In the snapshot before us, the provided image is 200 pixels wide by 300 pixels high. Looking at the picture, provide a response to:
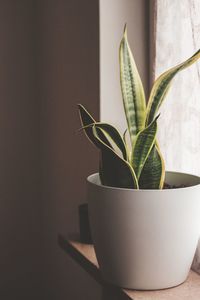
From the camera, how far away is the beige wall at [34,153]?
176 cm

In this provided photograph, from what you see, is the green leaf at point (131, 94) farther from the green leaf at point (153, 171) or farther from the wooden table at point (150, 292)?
the wooden table at point (150, 292)

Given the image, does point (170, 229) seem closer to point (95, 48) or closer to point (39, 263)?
point (95, 48)

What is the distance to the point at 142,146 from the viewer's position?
3.03 feet

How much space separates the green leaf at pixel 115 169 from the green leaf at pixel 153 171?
33 mm

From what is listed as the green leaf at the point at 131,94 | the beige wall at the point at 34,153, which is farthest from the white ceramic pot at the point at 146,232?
the beige wall at the point at 34,153

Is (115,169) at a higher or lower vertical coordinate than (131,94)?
lower

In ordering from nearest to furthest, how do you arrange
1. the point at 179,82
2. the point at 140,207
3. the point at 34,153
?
the point at 140,207 < the point at 179,82 < the point at 34,153

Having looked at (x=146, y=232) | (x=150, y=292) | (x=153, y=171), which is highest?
(x=153, y=171)

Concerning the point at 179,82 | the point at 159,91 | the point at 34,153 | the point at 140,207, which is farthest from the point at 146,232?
the point at 34,153

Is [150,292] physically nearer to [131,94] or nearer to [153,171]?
[153,171]

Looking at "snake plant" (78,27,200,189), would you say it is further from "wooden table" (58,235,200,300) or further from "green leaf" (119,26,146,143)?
"wooden table" (58,235,200,300)

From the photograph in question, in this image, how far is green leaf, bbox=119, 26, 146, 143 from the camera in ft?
3.20

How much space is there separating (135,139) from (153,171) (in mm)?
74

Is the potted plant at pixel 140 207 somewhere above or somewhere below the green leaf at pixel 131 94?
below
